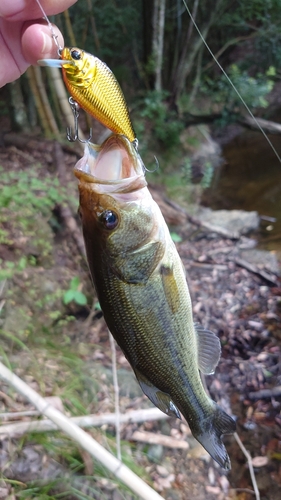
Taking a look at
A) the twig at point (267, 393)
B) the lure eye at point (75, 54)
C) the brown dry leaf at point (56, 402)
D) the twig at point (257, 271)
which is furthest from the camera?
the twig at point (257, 271)

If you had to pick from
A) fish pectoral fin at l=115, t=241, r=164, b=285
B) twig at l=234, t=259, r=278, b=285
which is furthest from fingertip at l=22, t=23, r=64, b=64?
twig at l=234, t=259, r=278, b=285

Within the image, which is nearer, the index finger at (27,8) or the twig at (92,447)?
the index finger at (27,8)

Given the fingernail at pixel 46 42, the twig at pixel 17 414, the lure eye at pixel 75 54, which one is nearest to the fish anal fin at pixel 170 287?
the lure eye at pixel 75 54

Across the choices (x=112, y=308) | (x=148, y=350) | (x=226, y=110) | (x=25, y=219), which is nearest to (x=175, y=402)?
(x=148, y=350)

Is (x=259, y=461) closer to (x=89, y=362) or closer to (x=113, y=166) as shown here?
(x=89, y=362)

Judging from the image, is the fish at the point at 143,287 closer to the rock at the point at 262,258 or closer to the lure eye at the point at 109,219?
the lure eye at the point at 109,219

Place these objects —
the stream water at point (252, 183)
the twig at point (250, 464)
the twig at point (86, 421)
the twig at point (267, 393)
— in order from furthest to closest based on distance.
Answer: the stream water at point (252, 183) → the twig at point (267, 393) → the twig at point (250, 464) → the twig at point (86, 421)

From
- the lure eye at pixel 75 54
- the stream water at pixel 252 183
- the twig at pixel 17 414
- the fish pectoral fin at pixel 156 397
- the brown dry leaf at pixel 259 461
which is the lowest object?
the stream water at pixel 252 183
